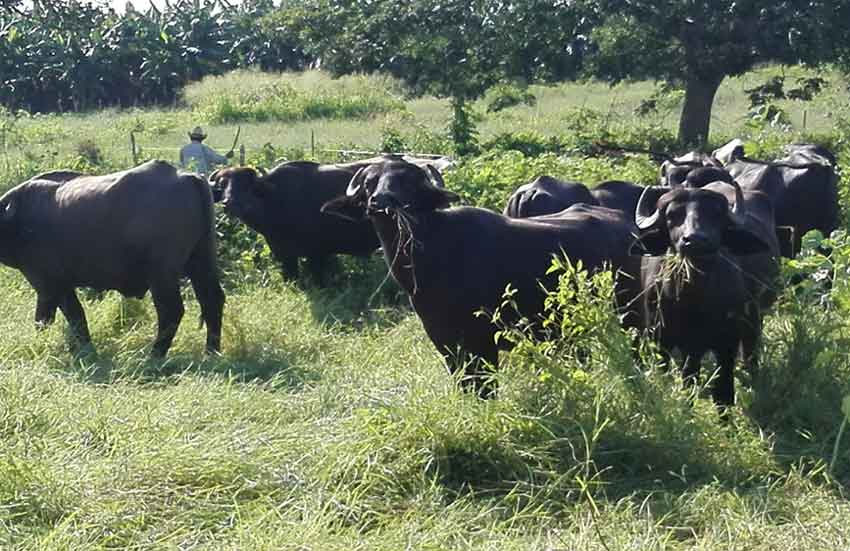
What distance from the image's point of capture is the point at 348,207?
23.3ft

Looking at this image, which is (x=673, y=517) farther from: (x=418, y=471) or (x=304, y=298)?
(x=304, y=298)

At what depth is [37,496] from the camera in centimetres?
509

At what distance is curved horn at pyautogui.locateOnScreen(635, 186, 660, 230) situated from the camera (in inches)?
243

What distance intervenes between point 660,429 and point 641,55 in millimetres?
14000

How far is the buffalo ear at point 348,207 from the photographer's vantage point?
7062mm

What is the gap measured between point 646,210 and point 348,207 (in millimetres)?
1695

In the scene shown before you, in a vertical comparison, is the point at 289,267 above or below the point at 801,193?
below

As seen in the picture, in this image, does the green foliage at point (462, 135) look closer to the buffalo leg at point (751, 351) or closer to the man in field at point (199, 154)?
the man in field at point (199, 154)

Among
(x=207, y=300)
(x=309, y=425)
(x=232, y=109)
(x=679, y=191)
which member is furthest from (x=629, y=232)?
(x=232, y=109)

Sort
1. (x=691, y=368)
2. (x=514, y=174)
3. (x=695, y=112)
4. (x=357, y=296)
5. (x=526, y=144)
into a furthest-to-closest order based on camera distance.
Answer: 1. (x=695, y=112)
2. (x=526, y=144)
3. (x=514, y=174)
4. (x=357, y=296)
5. (x=691, y=368)

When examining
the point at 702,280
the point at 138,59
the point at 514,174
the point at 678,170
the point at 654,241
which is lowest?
the point at 138,59

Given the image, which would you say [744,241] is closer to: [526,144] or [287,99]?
[526,144]

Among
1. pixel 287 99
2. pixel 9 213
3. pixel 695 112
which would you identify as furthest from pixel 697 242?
pixel 287 99

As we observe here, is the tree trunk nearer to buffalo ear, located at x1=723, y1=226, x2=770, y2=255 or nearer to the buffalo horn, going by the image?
the buffalo horn
